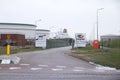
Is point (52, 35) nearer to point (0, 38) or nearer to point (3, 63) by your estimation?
point (0, 38)

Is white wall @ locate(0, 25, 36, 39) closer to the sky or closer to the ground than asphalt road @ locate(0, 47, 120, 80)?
closer to the sky

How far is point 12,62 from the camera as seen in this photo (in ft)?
84.2

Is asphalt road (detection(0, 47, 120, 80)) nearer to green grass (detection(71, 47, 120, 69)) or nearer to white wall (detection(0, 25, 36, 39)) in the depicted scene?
green grass (detection(71, 47, 120, 69))

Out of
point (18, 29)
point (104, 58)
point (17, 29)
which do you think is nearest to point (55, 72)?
point (104, 58)

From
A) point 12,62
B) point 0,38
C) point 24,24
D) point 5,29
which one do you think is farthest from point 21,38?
point 12,62

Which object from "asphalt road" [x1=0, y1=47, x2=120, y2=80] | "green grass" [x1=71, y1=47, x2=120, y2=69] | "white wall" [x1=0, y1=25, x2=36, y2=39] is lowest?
"asphalt road" [x1=0, y1=47, x2=120, y2=80]

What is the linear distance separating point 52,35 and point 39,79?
164166mm

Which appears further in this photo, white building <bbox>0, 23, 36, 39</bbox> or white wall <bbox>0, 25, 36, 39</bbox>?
white building <bbox>0, 23, 36, 39</bbox>

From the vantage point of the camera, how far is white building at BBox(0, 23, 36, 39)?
125375mm

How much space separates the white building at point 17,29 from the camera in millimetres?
125375

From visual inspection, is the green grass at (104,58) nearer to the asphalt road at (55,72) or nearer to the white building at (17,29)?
the asphalt road at (55,72)

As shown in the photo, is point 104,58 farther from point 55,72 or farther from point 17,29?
point 17,29

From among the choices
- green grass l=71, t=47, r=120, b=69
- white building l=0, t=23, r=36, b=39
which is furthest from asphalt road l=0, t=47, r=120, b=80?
white building l=0, t=23, r=36, b=39

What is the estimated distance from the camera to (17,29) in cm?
13200
